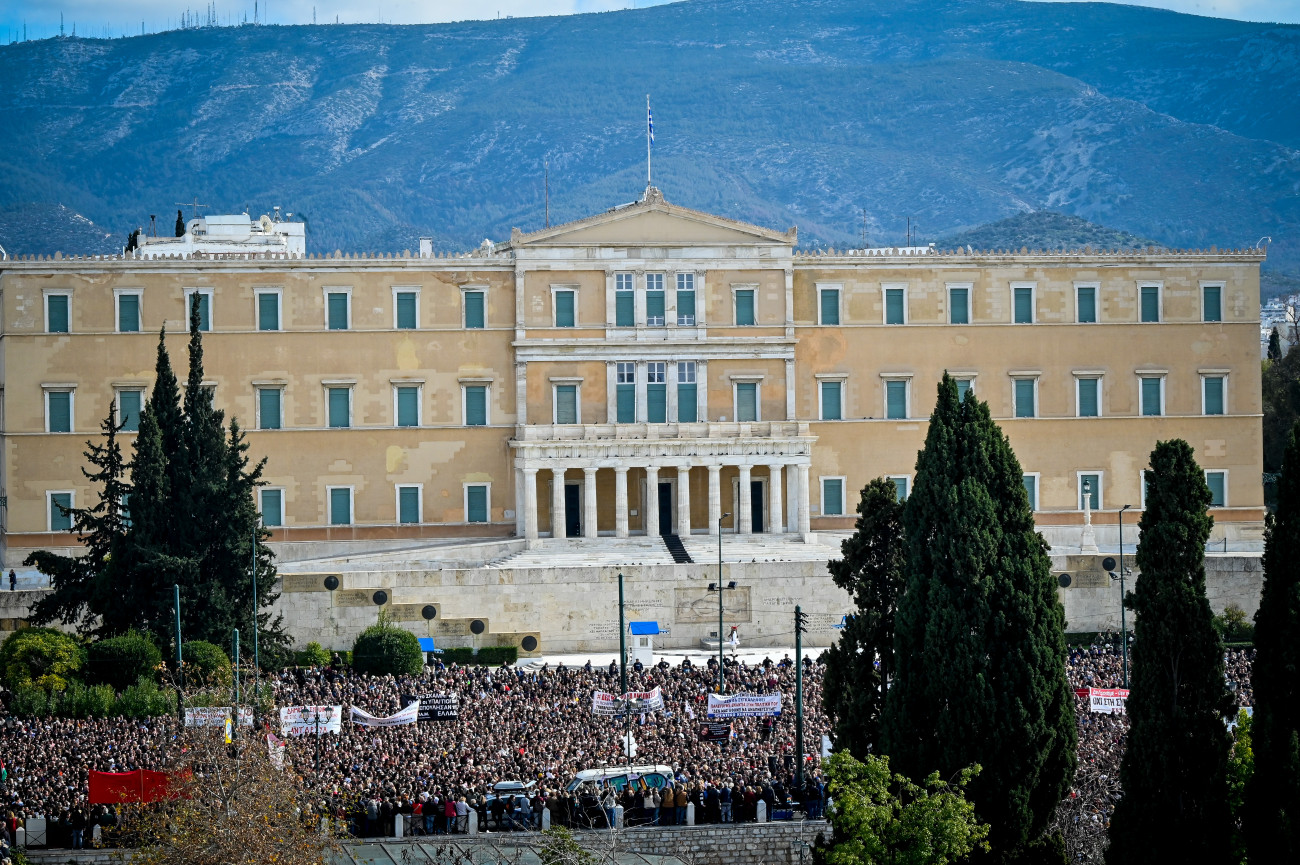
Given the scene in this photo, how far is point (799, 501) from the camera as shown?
196 feet

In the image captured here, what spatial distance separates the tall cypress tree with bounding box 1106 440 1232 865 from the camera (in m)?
29.3

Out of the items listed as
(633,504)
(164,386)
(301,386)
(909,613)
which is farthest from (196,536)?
(909,613)

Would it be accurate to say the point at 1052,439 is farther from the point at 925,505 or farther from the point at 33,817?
the point at 33,817

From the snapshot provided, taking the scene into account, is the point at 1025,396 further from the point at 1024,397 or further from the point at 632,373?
the point at 632,373

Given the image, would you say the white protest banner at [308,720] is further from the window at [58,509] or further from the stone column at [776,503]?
the stone column at [776,503]

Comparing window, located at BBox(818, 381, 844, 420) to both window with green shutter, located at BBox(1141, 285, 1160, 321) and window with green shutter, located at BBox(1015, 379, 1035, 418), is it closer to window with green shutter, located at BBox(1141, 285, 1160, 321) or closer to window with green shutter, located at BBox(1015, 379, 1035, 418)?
window with green shutter, located at BBox(1015, 379, 1035, 418)

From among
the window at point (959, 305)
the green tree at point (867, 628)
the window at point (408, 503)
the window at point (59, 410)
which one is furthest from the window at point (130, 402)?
the green tree at point (867, 628)

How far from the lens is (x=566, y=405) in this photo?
60.9m

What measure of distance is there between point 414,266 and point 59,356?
11038mm

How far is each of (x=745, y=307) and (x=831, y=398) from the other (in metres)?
4.01

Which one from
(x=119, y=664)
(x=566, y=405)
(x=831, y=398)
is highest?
(x=831, y=398)

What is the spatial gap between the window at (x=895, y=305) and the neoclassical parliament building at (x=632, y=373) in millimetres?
89

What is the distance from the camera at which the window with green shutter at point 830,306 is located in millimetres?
61812

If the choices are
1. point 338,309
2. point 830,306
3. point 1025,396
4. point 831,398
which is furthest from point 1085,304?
point 338,309
